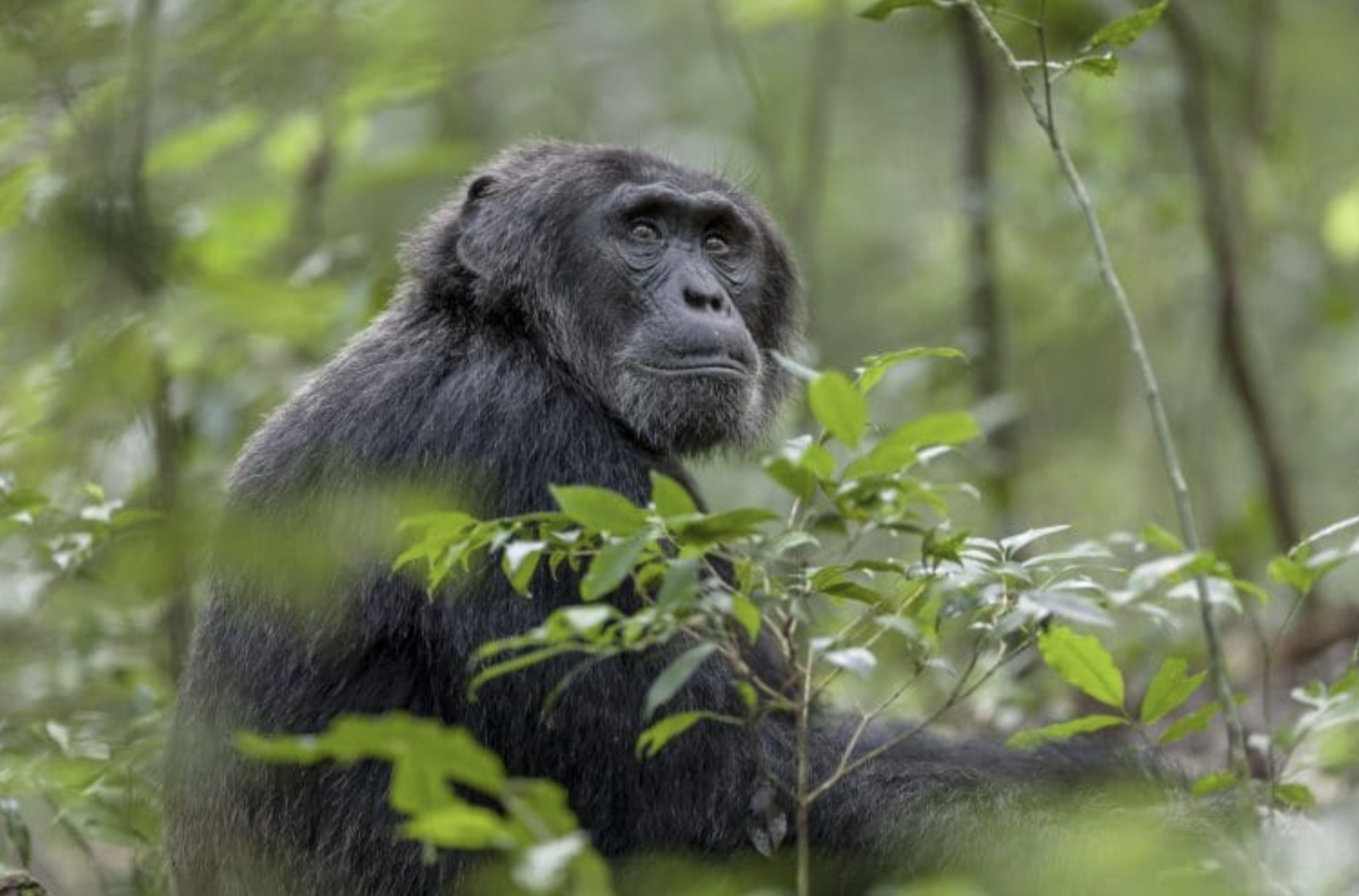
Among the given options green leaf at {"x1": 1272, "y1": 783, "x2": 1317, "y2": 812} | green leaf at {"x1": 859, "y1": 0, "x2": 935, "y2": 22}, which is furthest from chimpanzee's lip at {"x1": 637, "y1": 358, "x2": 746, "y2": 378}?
green leaf at {"x1": 1272, "y1": 783, "x2": 1317, "y2": 812}

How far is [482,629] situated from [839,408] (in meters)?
2.00

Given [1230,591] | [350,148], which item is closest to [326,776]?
[1230,591]

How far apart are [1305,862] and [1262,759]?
4.39m

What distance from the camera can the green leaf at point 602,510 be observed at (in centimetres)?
374

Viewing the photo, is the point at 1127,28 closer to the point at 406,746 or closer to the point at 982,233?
the point at 406,746

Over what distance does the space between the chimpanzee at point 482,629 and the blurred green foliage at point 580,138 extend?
0.39 metres

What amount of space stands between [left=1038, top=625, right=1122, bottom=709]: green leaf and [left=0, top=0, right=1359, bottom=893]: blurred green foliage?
0.17 metres

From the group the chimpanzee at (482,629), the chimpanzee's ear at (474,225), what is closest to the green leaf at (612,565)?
the chimpanzee at (482,629)

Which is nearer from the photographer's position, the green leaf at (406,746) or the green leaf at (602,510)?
the green leaf at (406,746)

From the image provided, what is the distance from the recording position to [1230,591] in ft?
13.2

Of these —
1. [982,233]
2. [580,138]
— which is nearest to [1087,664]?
[982,233]

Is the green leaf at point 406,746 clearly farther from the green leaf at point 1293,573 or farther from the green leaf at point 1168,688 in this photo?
the green leaf at point 1168,688

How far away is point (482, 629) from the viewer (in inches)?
210

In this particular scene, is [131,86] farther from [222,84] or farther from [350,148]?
[350,148]
